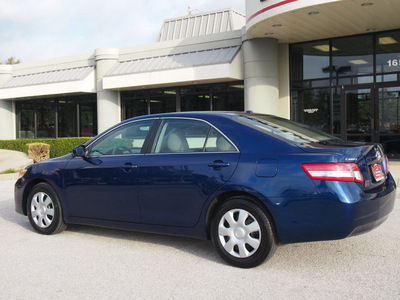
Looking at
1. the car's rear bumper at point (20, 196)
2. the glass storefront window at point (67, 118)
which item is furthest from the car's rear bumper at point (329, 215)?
the glass storefront window at point (67, 118)

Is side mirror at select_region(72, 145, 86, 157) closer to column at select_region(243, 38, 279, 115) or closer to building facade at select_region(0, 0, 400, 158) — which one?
building facade at select_region(0, 0, 400, 158)

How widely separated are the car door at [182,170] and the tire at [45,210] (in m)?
1.40

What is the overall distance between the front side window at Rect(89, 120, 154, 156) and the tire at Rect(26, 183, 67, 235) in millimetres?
806

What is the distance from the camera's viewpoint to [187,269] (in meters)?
4.18

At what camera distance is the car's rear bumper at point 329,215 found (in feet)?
12.2

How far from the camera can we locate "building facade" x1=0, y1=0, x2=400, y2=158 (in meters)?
13.2

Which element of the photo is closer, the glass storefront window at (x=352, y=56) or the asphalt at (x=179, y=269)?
the asphalt at (x=179, y=269)

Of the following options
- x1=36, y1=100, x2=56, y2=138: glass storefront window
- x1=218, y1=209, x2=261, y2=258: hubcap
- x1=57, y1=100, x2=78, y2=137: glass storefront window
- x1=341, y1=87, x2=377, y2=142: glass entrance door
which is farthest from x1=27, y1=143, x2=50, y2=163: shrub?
x1=218, y1=209, x2=261, y2=258: hubcap

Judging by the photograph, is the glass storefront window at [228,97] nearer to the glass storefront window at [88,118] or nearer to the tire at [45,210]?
the glass storefront window at [88,118]

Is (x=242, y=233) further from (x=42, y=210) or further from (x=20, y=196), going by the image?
(x=20, y=196)

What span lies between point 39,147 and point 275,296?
45.6ft

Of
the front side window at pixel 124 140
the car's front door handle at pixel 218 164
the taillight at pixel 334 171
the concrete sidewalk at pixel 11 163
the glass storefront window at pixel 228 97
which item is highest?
the glass storefront window at pixel 228 97

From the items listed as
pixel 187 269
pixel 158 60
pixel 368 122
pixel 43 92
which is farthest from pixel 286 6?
pixel 43 92

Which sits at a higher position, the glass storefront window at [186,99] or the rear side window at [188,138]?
the glass storefront window at [186,99]
